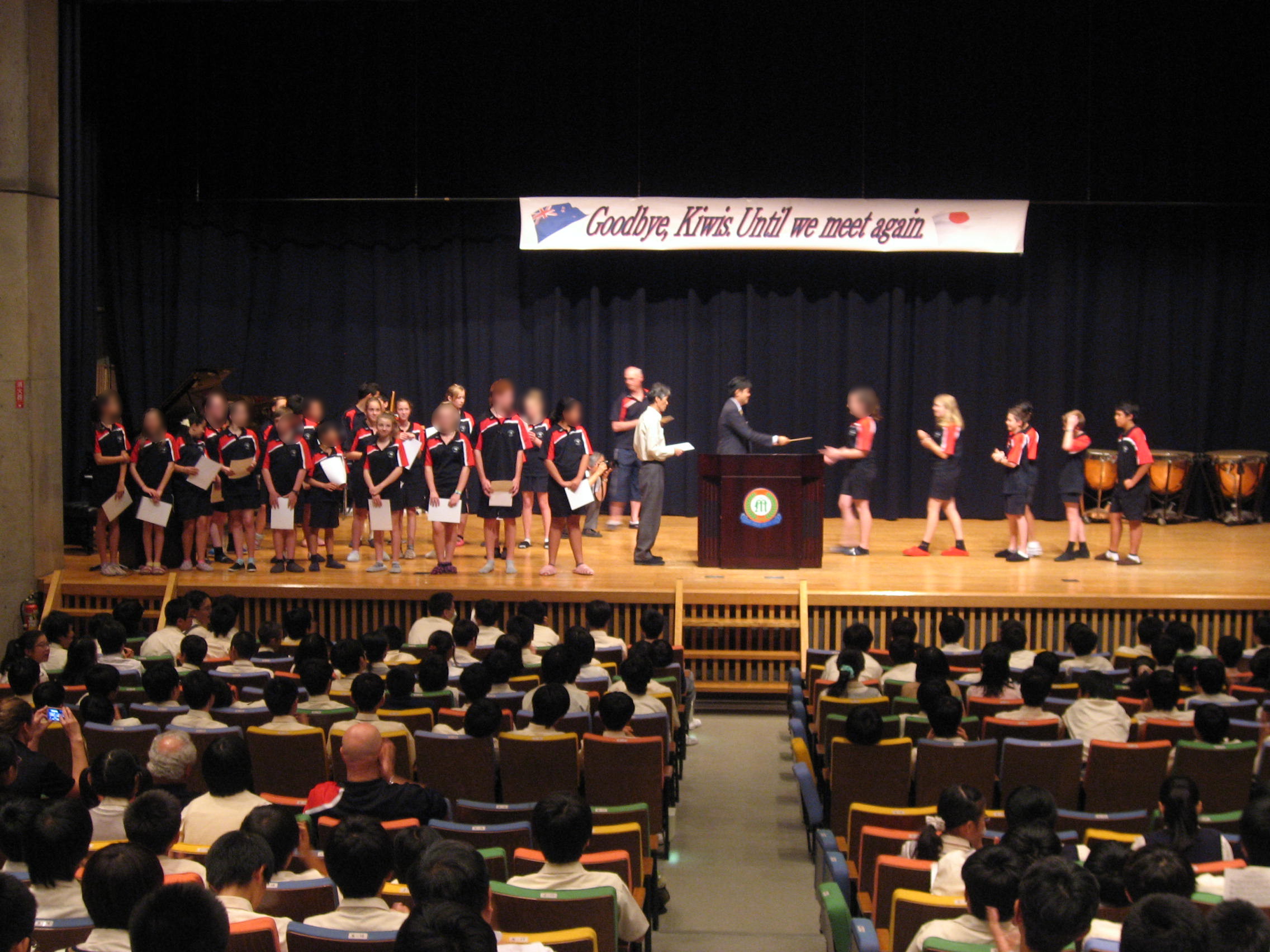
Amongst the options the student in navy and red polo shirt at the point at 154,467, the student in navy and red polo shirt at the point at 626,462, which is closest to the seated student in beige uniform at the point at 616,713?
the student in navy and red polo shirt at the point at 154,467

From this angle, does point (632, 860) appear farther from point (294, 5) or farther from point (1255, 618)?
point (294, 5)

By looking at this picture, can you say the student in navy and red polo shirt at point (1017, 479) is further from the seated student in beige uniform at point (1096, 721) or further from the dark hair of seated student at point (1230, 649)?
the seated student in beige uniform at point (1096, 721)

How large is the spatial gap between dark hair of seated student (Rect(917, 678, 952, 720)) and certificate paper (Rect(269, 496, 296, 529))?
20.1 feet

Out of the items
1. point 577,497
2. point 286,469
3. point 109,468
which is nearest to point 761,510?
point 577,497

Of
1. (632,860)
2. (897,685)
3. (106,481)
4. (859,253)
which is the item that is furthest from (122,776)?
(859,253)

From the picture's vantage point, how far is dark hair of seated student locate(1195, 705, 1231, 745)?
17.6 feet

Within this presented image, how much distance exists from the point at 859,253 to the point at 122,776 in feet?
37.4

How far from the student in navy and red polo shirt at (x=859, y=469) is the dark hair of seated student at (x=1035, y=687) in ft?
14.8

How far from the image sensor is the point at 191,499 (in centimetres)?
1017

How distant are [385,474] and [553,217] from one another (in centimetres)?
447

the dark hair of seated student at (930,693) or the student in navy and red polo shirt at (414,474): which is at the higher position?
the student in navy and red polo shirt at (414,474)

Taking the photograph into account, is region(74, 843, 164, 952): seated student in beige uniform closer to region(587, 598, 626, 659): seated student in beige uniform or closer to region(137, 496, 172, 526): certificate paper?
region(587, 598, 626, 659): seated student in beige uniform

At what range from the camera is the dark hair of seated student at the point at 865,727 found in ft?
17.3

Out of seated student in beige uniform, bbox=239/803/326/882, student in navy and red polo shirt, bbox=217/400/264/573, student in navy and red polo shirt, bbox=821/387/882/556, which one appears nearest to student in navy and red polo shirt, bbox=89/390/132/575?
student in navy and red polo shirt, bbox=217/400/264/573
